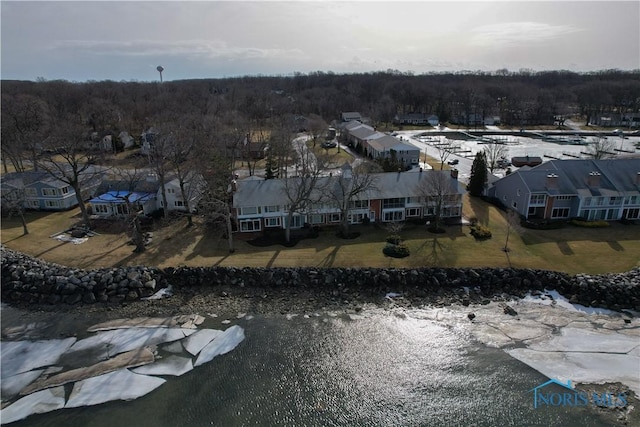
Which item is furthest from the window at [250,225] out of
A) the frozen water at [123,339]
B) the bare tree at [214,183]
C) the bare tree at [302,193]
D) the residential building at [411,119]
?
the residential building at [411,119]

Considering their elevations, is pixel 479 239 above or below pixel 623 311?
above

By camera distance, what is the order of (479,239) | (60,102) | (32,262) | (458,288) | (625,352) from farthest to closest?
1. (60,102)
2. (479,239)
3. (32,262)
4. (458,288)
5. (625,352)

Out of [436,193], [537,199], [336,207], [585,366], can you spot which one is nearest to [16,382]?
[336,207]

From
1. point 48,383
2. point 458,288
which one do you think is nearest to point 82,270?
point 48,383

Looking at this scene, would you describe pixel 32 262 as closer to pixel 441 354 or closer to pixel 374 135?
pixel 441 354

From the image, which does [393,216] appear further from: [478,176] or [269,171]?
[269,171]
